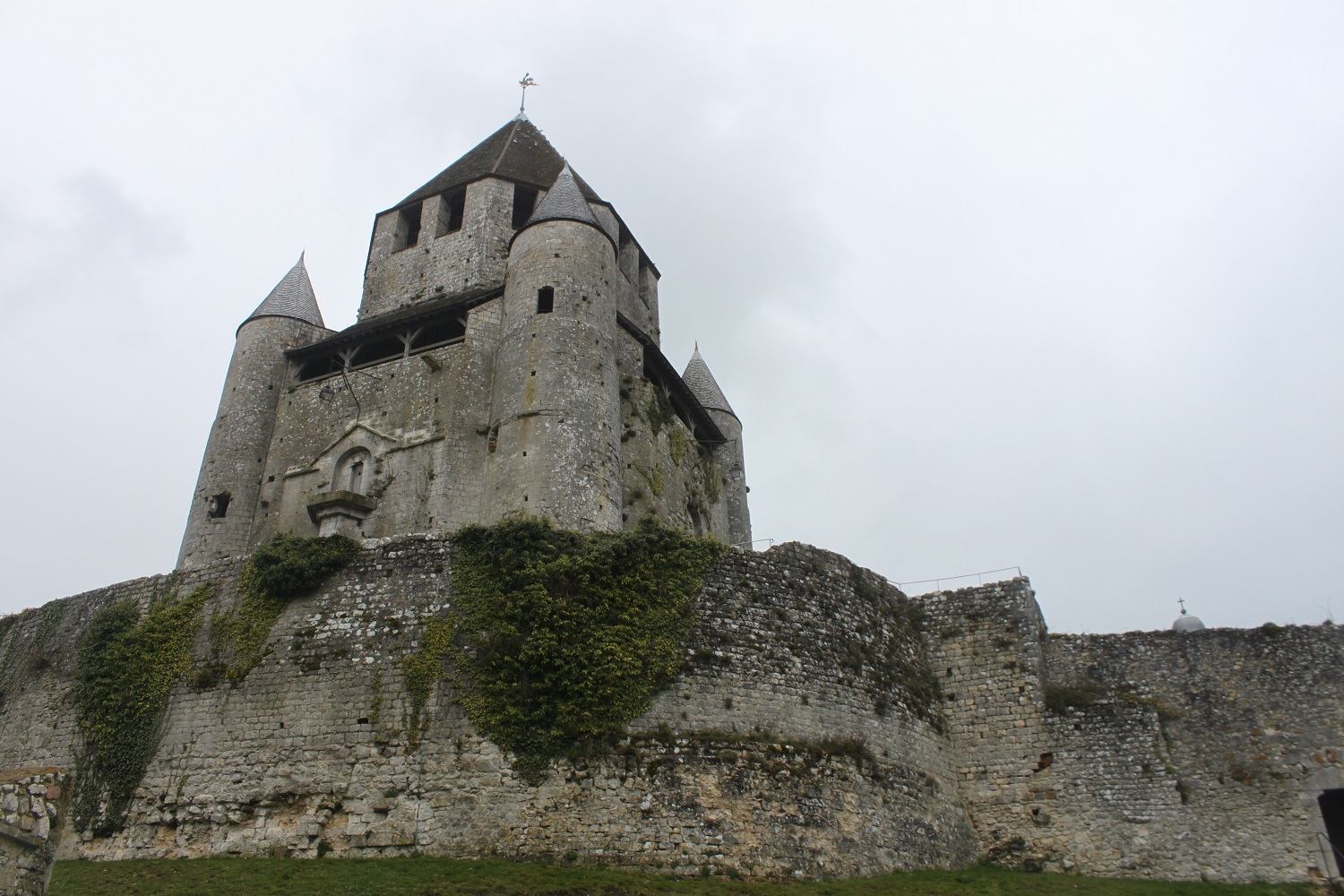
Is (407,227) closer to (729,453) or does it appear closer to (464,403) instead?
(464,403)

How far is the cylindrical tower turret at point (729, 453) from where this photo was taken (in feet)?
101

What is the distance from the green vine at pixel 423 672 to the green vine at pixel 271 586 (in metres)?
2.25

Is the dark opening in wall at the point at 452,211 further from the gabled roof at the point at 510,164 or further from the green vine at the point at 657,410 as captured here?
the green vine at the point at 657,410

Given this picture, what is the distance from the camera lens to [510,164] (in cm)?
3164

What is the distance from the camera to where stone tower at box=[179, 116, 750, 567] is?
2172 cm

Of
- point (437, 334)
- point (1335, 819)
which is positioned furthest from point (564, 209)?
point (1335, 819)

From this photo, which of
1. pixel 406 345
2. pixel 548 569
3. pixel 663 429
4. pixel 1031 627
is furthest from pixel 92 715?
pixel 1031 627

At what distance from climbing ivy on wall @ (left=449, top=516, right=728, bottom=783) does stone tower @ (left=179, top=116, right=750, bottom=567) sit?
14.4 feet

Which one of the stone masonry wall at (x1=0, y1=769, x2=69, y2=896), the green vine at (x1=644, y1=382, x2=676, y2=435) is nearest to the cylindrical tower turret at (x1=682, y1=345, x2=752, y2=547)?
the green vine at (x1=644, y1=382, x2=676, y2=435)

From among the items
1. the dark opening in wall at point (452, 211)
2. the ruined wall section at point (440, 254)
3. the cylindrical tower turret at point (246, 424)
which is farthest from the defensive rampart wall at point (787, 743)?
the dark opening in wall at point (452, 211)

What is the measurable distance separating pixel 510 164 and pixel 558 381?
→ 1266cm

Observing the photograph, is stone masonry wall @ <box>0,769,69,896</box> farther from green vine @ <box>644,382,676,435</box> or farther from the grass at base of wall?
green vine @ <box>644,382,676,435</box>

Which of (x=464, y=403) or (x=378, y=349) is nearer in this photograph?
(x=464, y=403)

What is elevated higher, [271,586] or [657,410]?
[657,410]
